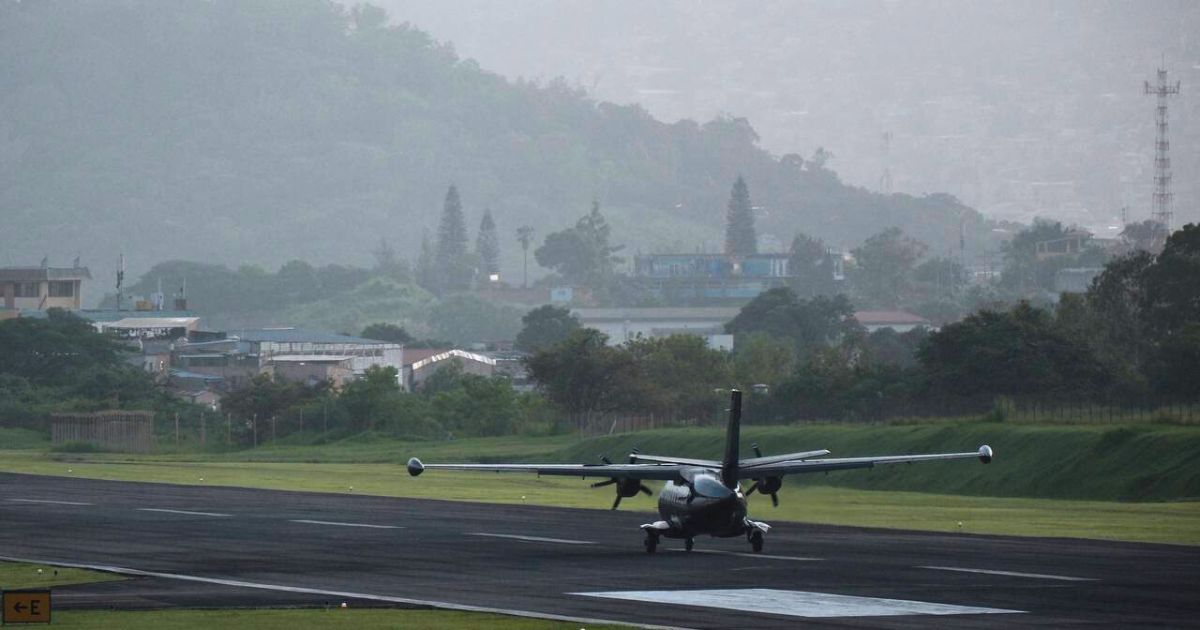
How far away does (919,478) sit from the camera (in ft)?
241

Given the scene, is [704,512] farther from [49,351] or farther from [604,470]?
[49,351]

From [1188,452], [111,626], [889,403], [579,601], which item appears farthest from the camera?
[889,403]

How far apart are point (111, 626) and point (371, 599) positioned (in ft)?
18.5

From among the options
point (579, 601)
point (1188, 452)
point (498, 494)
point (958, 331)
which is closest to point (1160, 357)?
point (958, 331)

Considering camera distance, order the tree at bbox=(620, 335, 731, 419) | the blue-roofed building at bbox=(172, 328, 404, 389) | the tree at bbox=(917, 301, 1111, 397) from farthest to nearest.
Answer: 1. the blue-roofed building at bbox=(172, 328, 404, 389)
2. the tree at bbox=(620, 335, 731, 419)
3. the tree at bbox=(917, 301, 1111, 397)

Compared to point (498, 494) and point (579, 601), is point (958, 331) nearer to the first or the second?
point (498, 494)

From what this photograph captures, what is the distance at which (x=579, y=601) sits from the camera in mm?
34594

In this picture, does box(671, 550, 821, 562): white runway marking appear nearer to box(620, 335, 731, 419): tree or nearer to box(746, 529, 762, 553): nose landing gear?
box(746, 529, 762, 553): nose landing gear

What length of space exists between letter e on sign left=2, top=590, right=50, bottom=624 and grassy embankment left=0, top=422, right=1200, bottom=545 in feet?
102

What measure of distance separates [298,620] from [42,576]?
10.2 m

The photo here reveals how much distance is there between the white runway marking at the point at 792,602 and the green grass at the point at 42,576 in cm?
1111

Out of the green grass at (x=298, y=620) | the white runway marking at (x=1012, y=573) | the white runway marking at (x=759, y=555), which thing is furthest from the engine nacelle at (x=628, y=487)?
the green grass at (x=298, y=620)

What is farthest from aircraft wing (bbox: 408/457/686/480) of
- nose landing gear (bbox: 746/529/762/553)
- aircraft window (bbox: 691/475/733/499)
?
nose landing gear (bbox: 746/529/762/553)

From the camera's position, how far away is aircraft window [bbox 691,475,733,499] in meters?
40.9
